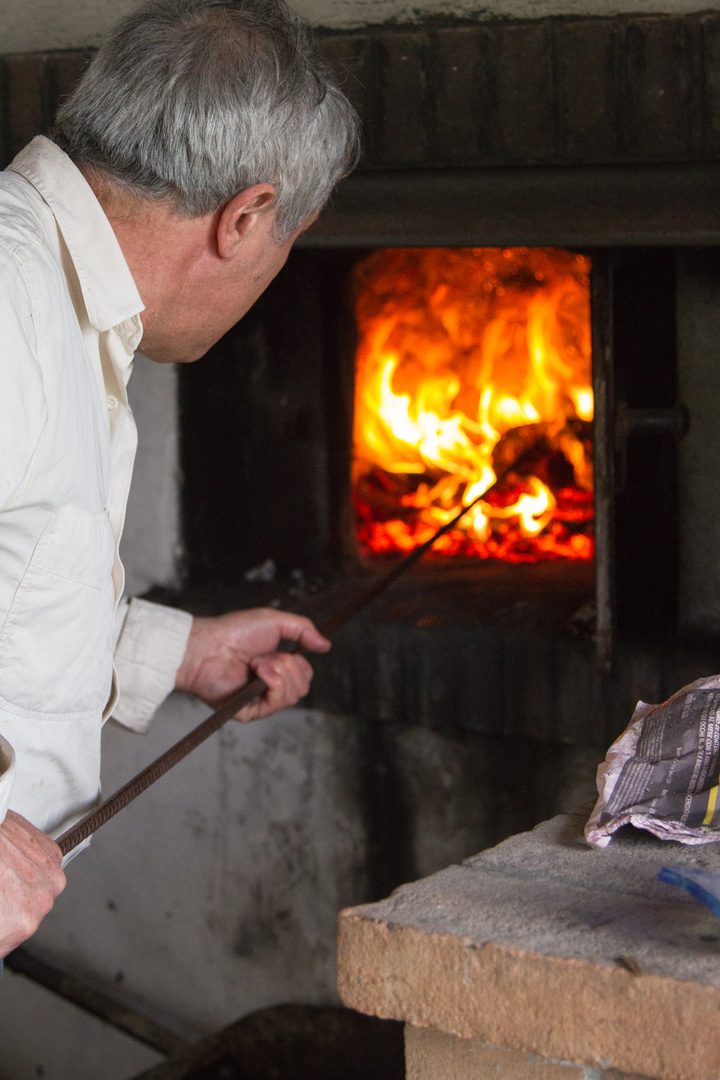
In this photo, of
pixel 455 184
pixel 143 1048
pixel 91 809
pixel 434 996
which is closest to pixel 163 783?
pixel 143 1048

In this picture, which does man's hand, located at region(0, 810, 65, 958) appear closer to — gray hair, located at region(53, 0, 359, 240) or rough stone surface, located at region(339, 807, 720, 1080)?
rough stone surface, located at region(339, 807, 720, 1080)

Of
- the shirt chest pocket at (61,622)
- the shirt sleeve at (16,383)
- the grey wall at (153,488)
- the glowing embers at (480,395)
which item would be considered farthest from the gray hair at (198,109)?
the glowing embers at (480,395)

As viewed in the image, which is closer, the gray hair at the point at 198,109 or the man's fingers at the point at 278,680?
→ the gray hair at the point at 198,109

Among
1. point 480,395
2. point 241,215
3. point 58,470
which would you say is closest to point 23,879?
point 58,470

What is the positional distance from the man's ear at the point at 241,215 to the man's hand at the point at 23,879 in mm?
610

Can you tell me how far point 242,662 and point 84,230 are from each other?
0.75 meters

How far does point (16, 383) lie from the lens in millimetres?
960

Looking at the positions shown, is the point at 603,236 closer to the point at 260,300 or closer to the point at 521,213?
the point at 521,213

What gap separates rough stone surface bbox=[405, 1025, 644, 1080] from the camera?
0.90 m

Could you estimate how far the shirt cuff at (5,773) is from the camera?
96 cm

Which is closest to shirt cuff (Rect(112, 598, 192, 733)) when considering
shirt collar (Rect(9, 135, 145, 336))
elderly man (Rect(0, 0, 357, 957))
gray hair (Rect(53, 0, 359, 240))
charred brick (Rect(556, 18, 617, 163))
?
elderly man (Rect(0, 0, 357, 957))

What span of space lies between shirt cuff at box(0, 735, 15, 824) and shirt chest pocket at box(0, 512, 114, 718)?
0.14 metres

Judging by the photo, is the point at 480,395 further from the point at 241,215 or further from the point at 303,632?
the point at 241,215

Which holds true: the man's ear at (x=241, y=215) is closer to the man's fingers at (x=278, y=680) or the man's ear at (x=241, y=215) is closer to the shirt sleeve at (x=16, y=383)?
the shirt sleeve at (x=16, y=383)
